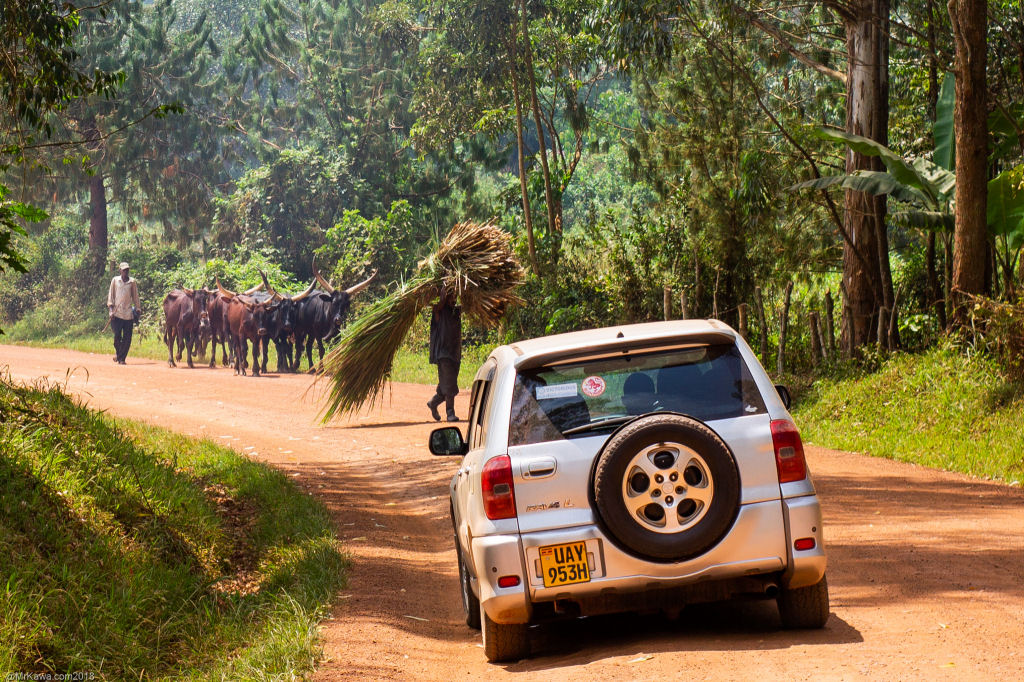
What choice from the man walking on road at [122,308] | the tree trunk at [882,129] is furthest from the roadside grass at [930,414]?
the man walking on road at [122,308]

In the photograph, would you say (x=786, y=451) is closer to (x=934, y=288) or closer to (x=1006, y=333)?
(x=1006, y=333)

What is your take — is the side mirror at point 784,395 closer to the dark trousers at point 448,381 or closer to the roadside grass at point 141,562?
the roadside grass at point 141,562

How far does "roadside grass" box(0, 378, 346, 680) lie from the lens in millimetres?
5891

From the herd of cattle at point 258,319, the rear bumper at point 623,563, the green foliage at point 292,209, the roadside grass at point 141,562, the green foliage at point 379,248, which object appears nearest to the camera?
the rear bumper at point 623,563

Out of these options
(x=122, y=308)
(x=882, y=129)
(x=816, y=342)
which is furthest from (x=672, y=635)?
(x=122, y=308)

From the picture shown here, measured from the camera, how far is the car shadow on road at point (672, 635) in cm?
552

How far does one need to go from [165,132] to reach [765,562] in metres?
45.9

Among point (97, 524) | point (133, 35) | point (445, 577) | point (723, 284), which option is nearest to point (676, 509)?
point (445, 577)

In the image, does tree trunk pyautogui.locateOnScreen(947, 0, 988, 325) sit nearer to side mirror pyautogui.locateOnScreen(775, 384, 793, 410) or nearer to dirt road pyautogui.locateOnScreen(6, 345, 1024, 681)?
dirt road pyautogui.locateOnScreen(6, 345, 1024, 681)

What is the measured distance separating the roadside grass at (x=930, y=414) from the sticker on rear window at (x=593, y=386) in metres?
7.68

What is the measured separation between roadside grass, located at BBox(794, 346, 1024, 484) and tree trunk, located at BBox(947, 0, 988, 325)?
4.09 ft

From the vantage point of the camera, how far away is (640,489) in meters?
5.29

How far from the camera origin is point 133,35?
4497 cm

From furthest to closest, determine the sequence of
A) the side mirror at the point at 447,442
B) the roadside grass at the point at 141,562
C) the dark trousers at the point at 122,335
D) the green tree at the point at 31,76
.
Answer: the dark trousers at the point at 122,335, the green tree at the point at 31,76, the side mirror at the point at 447,442, the roadside grass at the point at 141,562
